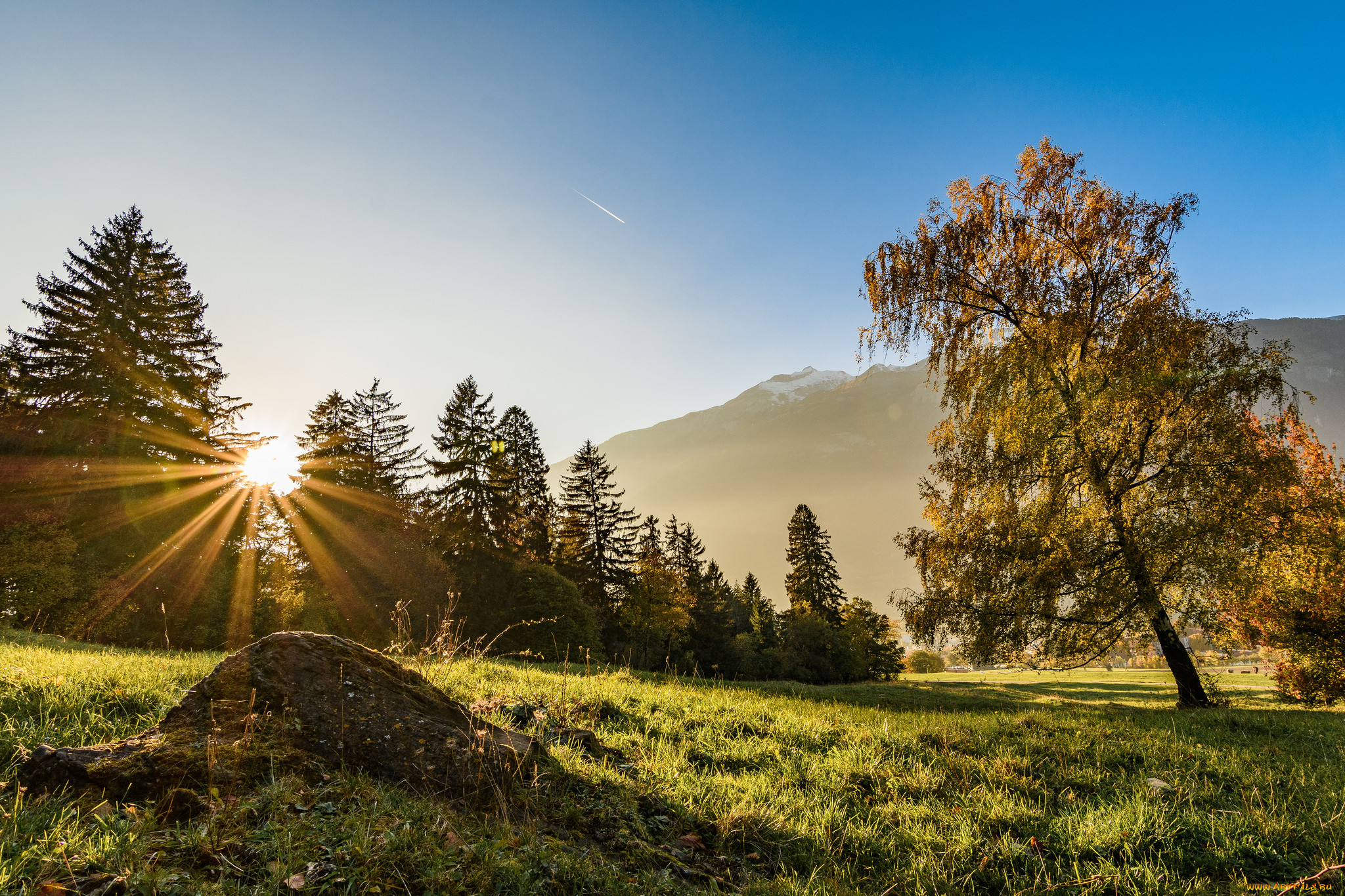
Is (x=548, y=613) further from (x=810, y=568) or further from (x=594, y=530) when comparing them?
(x=810, y=568)

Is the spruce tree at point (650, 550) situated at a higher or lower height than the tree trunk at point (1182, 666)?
higher

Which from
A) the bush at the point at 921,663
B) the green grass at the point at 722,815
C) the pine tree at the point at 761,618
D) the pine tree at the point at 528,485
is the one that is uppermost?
the pine tree at the point at 528,485

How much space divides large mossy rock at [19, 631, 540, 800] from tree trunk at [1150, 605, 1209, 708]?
14282 mm

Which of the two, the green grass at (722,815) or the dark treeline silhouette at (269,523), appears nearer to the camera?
the green grass at (722,815)

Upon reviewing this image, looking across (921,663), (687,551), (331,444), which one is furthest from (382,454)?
(921,663)

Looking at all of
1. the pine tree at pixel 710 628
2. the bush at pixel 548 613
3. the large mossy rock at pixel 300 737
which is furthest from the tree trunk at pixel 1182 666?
the pine tree at pixel 710 628

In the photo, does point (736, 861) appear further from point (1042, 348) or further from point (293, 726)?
point (1042, 348)

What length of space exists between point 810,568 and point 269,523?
134 feet

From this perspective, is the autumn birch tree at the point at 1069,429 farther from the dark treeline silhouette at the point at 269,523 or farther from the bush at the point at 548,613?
the bush at the point at 548,613

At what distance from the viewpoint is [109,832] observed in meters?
2.41

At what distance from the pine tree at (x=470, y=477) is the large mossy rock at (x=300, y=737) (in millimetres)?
28635

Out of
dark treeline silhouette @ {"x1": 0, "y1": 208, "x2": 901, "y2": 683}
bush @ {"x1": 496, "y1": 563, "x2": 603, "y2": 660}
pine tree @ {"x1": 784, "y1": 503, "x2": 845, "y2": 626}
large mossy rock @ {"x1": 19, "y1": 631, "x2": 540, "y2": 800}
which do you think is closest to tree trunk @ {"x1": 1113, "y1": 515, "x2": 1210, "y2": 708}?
dark treeline silhouette @ {"x1": 0, "y1": 208, "x2": 901, "y2": 683}

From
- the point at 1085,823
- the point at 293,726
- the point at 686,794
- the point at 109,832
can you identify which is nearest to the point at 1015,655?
the point at 1085,823

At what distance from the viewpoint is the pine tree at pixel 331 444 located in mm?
34562
